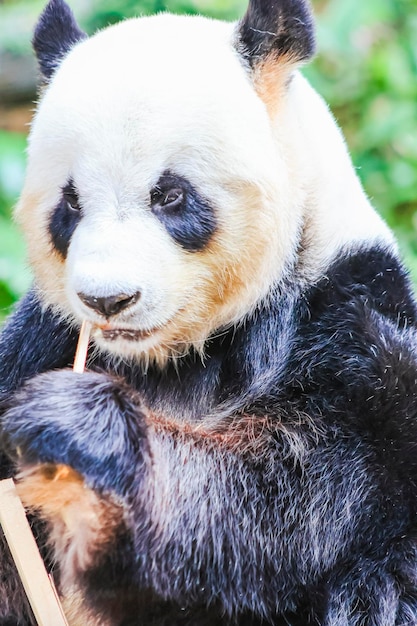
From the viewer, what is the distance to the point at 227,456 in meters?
2.58

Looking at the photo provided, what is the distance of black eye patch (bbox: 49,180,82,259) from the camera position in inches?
105

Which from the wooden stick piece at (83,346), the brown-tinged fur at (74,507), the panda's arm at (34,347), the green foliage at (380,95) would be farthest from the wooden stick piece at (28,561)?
the green foliage at (380,95)

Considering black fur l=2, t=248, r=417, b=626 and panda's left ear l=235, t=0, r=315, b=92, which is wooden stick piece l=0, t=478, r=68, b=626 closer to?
black fur l=2, t=248, r=417, b=626

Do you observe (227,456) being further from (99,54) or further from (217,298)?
(99,54)

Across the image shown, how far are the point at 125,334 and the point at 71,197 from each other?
0.39 meters

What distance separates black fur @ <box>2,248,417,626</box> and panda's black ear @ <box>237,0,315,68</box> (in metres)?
0.60

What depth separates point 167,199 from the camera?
103 inches

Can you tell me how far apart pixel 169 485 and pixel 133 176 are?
769 millimetres

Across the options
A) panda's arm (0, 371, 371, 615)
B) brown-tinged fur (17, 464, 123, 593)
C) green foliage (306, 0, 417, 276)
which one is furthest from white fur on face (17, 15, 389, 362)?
green foliage (306, 0, 417, 276)

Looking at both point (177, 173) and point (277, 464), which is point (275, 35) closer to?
point (177, 173)

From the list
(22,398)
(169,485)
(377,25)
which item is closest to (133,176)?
(22,398)

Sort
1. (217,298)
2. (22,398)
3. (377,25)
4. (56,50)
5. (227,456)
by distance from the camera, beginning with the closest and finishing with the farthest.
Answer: (22,398) < (227,456) < (217,298) < (56,50) < (377,25)

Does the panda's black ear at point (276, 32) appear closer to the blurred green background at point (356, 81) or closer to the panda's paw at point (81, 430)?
the panda's paw at point (81, 430)

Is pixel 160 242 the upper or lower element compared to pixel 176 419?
upper
